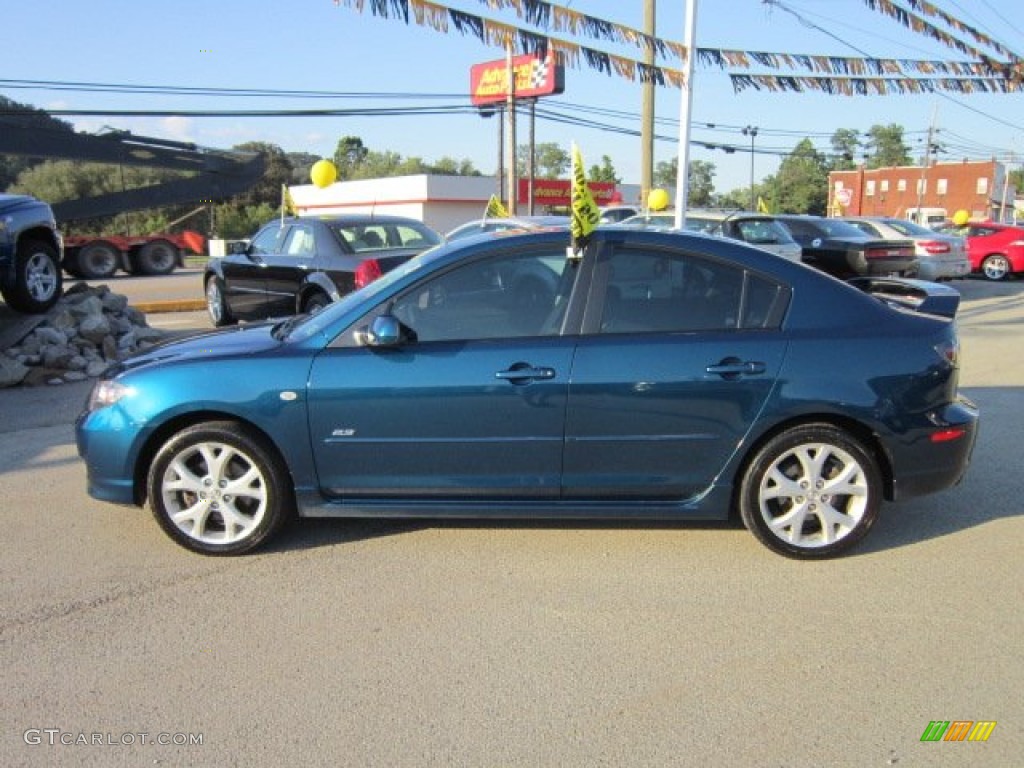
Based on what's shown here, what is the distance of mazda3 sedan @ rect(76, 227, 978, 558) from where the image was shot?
3.99m

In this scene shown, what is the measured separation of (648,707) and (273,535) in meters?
2.13

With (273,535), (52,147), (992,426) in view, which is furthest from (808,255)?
(52,147)

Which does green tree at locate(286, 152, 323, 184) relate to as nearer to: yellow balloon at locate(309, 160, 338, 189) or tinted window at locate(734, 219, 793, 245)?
yellow balloon at locate(309, 160, 338, 189)

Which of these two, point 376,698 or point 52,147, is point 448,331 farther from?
point 52,147

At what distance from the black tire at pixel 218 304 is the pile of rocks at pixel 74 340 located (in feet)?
5.25

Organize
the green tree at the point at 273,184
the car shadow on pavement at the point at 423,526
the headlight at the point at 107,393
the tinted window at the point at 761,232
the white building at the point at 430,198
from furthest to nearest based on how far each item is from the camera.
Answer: the green tree at the point at 273,184 → the white building at the point at 430,198 → the tinted window at the point at 761,232 → the car shadow on pavement at the point at 423,526 → the headlight at the point at 107,393

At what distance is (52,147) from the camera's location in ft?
68.6

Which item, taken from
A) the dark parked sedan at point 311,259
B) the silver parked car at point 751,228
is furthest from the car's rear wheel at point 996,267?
the dark parked sedan at point 311,259

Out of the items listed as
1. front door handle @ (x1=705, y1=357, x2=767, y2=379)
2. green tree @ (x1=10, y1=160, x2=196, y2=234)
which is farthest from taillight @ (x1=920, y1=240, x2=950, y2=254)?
green tree @ (x1=10, y1=160, x2=196, y2=234)

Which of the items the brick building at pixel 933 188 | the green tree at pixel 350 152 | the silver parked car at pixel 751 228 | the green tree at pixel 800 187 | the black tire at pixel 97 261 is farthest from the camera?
the green tree at pixel 350 152

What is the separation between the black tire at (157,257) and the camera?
25.9m

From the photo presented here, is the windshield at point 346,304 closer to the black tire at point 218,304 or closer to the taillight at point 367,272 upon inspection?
the taillight at point 367,272

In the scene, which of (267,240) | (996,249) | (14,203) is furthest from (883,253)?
(14,203)

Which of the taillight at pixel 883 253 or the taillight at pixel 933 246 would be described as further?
the taillight at pixel 933 246
